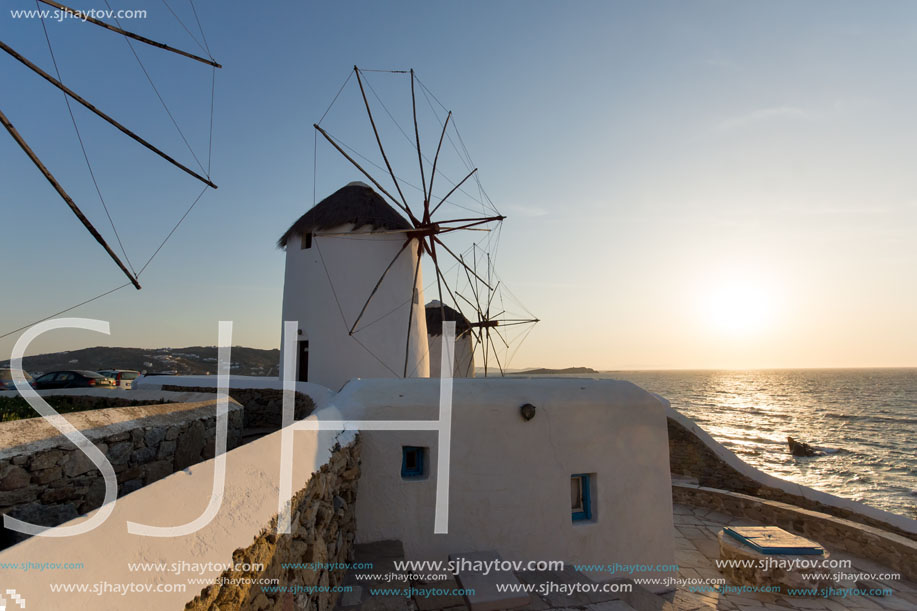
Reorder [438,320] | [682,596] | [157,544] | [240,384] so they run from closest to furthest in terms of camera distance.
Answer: [157,544], [682,596], [240,384], [438,320]

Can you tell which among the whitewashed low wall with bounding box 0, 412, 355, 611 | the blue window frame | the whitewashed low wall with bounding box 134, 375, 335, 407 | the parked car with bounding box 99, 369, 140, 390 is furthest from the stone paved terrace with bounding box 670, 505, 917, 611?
the parked car with bounding box 99, 369, 140, 390

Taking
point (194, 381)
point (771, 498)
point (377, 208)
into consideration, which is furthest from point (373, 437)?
point (771, 498)

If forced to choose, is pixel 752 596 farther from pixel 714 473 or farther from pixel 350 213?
pixel 350 213

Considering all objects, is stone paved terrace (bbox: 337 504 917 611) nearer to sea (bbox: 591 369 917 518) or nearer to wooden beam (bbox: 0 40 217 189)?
wooden beam (bbox: 0 40 217 189)

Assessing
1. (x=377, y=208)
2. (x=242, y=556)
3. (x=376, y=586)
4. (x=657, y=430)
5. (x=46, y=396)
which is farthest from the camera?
(x=377, y=208)

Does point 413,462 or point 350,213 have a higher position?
point 350,213

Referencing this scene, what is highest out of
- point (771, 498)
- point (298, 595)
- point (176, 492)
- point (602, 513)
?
point (176, 492)

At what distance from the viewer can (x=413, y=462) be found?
572 centimetres

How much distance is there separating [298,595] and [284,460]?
0.80m

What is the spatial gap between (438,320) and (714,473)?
41.7 ft

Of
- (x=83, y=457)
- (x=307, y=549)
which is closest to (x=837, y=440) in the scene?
(x=307, y=549)

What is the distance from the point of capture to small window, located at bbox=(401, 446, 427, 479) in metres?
5.60

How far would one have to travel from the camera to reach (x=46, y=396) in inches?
280

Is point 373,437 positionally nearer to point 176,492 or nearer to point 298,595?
point 298,595
